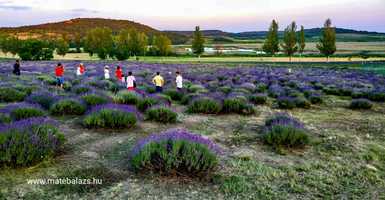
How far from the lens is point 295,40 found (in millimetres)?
95938

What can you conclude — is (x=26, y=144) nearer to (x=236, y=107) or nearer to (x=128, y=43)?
(x=236, y=107)

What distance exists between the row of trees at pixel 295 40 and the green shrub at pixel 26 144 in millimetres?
88999

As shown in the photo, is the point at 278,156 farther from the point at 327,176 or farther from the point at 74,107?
the point at 74,107

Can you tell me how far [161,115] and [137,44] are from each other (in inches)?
3915

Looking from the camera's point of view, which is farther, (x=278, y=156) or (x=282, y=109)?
(x=282, y=109)

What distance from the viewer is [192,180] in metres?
6.50

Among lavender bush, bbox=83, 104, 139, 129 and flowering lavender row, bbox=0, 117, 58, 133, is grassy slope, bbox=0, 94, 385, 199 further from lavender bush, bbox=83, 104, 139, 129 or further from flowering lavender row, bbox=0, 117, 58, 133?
flowering lavender row, bbox=0, 117, 58, 133

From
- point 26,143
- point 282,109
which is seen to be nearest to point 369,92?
point 282,109

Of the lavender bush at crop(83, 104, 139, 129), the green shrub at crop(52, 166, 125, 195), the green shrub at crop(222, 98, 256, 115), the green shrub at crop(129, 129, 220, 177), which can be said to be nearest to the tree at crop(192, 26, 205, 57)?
the green shrub at crop(222, 98, 256, 115)

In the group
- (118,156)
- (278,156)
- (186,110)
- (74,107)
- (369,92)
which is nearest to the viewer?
(118,156)

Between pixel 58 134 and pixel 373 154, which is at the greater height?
pixel 58 134

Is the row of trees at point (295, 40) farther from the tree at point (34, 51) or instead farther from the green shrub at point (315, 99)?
the green shrub at point (315, 99)

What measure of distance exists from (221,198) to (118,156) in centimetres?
275

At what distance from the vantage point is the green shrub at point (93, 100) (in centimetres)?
1325
